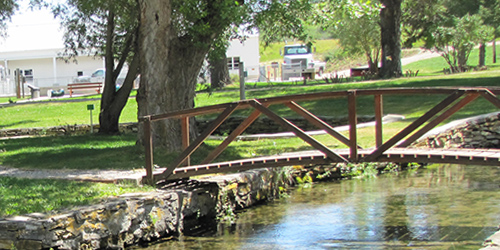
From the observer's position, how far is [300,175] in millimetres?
13008

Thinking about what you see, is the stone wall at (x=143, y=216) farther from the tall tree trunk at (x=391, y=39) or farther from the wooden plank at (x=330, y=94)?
the tall tree trunk at (x=391, y=39)

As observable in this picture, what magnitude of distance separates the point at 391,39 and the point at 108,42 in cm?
1437

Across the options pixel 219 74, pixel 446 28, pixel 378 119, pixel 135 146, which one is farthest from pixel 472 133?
pixel 446 28

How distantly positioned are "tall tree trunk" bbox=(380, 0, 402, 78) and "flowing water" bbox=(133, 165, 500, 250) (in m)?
15.7

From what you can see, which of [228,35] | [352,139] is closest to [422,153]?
[352,139]

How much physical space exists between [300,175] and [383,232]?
3.79 m

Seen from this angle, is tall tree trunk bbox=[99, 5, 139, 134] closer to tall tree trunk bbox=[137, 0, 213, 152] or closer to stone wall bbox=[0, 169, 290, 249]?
tall tree trunk bbox=[137, 0, 213, 152]

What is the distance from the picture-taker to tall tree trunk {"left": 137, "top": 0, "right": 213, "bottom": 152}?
43.1ft

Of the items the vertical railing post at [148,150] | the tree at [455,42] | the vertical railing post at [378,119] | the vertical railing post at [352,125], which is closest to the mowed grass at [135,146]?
the vertical railing post at [148,150]

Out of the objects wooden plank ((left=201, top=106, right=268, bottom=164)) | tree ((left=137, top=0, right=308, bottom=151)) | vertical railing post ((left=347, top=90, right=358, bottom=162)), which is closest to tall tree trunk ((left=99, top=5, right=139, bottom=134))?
tree ((left=137, top=0, right=308, bottom=151))

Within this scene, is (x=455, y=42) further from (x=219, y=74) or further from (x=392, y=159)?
(x=392, y=159)

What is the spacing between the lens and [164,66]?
43.5 ft

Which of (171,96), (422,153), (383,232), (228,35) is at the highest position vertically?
(228,35)

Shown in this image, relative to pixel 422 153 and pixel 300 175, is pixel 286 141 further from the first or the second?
pixel 422 153
